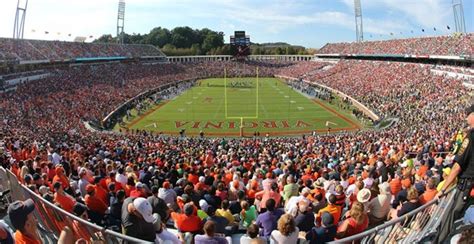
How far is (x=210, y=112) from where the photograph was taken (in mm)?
44438

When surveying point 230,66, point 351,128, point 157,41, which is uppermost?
point 157,41

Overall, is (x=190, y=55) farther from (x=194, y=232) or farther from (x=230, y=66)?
(x=194, y=232)

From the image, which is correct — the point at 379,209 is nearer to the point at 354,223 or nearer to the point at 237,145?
the point at 354,223

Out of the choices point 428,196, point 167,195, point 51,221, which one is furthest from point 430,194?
point 51,221

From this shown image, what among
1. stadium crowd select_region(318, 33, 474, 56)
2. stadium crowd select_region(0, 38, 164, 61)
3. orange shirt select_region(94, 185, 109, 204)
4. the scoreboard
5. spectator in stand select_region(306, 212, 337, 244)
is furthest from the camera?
the scoreboard

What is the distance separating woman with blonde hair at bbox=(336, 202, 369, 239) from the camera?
229 inches

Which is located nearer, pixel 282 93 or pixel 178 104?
pixel 178 104

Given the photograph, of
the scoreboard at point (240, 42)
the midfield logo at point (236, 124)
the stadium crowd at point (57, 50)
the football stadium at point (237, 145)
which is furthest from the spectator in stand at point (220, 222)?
the scoreboard at point (240, 42)

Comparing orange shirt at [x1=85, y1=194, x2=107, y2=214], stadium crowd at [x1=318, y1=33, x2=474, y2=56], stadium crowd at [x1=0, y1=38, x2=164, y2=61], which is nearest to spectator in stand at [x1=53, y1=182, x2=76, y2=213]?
orange shirt at [x1=85, y1=194, x2=107, y2=214]

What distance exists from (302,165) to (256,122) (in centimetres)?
2494

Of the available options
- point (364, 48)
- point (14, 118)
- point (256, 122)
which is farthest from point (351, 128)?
point (364, 48)

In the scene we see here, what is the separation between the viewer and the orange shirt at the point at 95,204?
23.6 feet

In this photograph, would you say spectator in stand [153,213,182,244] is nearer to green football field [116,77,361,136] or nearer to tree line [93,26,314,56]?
green football field [116,77,361,136]

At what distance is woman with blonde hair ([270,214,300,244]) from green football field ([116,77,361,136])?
2764cm
